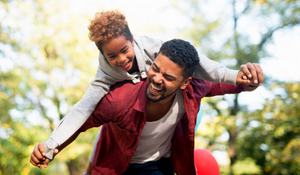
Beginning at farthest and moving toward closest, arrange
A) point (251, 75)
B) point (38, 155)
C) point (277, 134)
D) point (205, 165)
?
point (277, 134) → point (205, 165) → point (251, 75) → point (38, 155)

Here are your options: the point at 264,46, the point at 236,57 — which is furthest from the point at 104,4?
the point at 264,46

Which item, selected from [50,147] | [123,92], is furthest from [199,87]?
[50,147]

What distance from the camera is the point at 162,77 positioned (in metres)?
1.73

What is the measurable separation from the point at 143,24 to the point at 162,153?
25.3ft

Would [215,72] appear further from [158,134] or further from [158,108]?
[158,134]

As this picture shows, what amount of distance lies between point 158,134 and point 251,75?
89cm

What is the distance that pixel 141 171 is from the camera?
2.16m

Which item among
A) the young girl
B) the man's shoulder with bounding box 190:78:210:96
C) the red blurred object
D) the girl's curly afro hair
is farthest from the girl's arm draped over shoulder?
the red blurred object

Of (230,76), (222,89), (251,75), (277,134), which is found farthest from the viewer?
(277,134)

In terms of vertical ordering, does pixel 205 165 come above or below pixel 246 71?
below

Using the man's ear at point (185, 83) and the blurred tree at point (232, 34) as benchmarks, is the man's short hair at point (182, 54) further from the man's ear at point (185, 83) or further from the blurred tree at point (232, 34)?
the blurred tree at point (232, 34)

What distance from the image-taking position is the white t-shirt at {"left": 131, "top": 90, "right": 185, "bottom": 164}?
2.03 m

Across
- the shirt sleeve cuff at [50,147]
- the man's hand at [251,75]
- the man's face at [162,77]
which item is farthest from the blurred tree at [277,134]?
the shirt sleeve cuff at [50,147]

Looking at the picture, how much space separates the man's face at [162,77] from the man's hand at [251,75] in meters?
0.44
